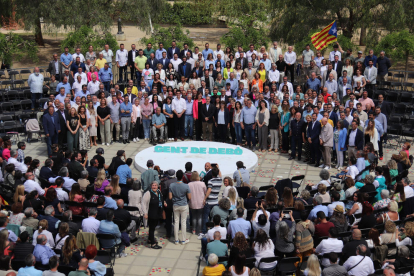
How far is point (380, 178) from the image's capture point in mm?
12812

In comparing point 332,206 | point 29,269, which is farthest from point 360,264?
point 29,269

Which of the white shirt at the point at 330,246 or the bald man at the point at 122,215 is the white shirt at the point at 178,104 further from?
the white shirt at the point at 330,246

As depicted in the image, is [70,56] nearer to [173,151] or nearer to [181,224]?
[173,151]

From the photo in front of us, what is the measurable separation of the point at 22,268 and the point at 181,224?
3.95m

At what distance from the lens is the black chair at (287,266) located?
993cm

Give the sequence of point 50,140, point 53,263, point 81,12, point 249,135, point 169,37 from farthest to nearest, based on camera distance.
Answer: point 81,12
point 169,37
point 249,135
point 50,140
point 53,263

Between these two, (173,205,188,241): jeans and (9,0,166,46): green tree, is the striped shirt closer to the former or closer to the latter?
(173,205,188,241): jeans

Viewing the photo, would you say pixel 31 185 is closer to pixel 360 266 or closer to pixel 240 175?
pixel 240 175

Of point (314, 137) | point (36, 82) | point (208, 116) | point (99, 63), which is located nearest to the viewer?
point (314, 137)

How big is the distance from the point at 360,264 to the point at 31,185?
24.3ft

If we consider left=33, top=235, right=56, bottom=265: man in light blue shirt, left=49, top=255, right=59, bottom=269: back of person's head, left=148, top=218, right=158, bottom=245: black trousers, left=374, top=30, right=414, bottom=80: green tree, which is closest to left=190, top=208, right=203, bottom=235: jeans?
left=148, top=218, right=158, bottom=245: black trousers

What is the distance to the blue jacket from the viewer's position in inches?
684

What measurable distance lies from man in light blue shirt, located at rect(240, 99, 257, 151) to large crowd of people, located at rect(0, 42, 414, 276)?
4 centimetres

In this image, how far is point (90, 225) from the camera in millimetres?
10578
